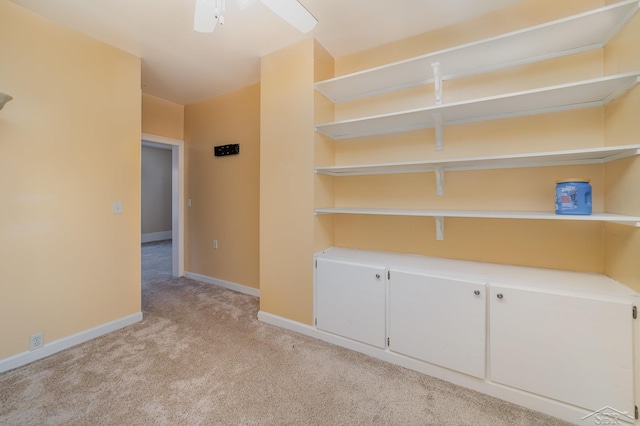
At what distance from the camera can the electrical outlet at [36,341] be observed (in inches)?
75.9

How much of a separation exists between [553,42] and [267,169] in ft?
7.75

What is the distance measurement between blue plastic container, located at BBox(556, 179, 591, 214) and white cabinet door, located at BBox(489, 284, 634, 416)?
1.64 ft

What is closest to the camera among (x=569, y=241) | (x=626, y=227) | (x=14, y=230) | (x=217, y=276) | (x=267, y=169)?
(x=626, y=227)

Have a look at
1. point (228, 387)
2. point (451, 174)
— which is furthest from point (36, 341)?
point (451, 174)

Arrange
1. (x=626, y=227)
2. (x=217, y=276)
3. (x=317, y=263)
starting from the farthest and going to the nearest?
(x=217, y=276) < (x=317, y=263) < (x=626, y=227)

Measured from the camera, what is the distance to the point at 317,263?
7.43ft

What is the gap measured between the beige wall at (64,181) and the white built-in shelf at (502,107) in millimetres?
2016

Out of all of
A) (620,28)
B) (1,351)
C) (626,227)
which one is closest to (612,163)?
(626,227)

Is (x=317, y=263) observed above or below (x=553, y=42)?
below

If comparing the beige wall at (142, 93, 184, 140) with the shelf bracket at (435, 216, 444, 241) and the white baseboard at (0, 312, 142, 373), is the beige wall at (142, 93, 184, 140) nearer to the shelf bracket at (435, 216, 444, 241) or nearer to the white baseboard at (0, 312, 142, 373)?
the white baseboard at (0, 312, 142, 373)

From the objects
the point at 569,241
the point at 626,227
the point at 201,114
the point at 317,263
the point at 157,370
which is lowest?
the point at 157,370

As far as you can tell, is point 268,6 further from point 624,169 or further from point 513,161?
point 624,169

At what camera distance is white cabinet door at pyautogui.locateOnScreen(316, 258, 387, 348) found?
6.45 feet

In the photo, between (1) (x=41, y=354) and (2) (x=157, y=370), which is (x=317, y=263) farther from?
(1) (x=41, y=354)
